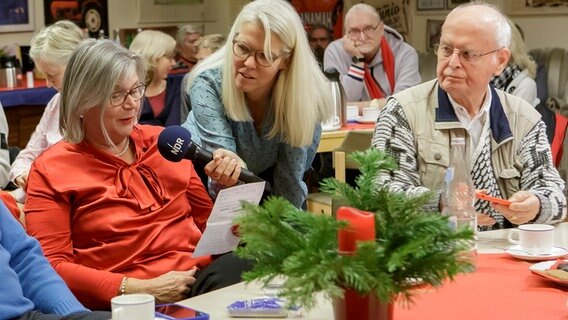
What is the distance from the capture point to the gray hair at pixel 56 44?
4.20 metres

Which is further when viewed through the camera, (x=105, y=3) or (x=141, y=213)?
(x=105, y=3)

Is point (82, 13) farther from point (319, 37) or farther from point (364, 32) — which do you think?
point (364, 32)

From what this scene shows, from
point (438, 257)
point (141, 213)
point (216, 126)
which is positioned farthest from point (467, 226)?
point (216, 126)

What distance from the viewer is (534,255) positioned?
87.9 inches

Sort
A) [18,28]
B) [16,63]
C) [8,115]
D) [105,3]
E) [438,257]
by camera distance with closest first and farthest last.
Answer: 1. [438,257]
2. [8,115]
3. [16,63]
4. [18,28]
5. [105,3]

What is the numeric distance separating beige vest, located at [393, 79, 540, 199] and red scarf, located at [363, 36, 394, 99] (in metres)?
3.25

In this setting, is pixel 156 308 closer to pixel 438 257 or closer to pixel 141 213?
pixel 438 257

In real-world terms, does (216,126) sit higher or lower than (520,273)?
higher

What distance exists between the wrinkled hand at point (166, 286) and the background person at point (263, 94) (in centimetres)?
59

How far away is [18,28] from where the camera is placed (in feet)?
25.8

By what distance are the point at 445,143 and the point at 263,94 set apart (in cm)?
65

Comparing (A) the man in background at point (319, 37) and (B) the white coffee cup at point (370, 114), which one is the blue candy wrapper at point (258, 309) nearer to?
(B) the white coffee cup at point (370, 114)

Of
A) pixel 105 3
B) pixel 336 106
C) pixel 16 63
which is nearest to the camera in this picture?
pixel 336 106

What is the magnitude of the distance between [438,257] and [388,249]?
8 centimetres
